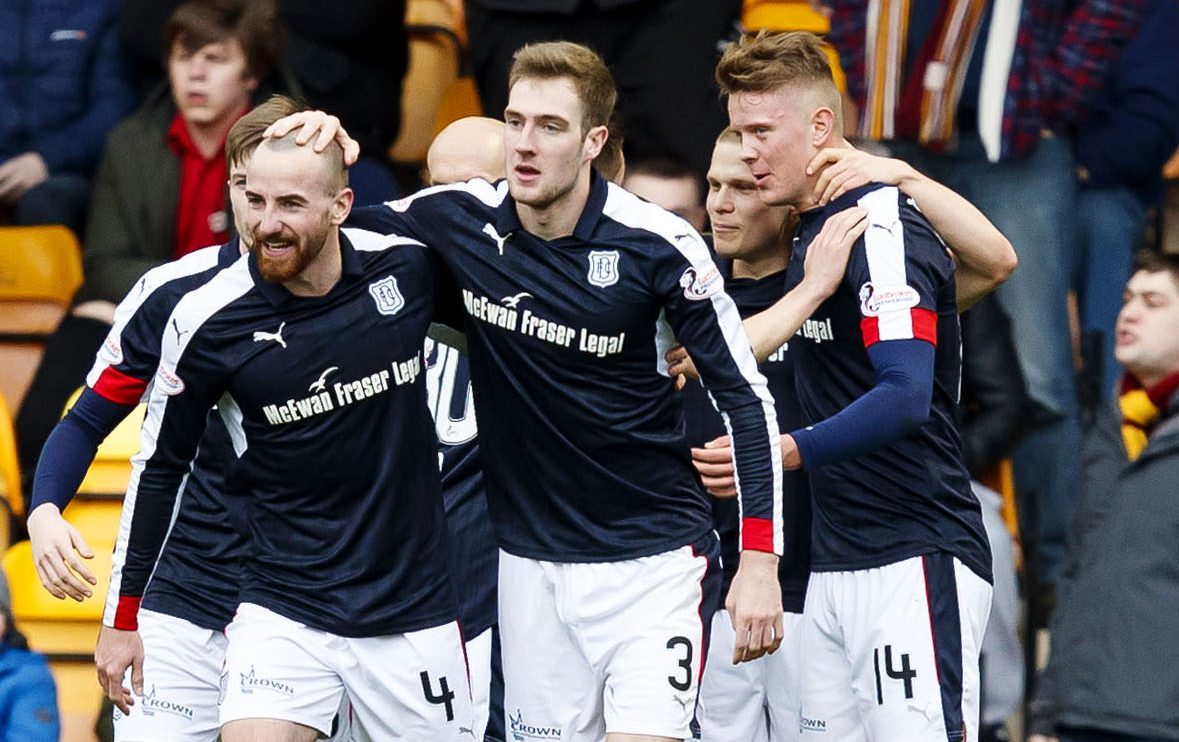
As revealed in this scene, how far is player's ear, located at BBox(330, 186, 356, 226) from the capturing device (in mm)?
6113

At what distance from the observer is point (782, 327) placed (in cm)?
636

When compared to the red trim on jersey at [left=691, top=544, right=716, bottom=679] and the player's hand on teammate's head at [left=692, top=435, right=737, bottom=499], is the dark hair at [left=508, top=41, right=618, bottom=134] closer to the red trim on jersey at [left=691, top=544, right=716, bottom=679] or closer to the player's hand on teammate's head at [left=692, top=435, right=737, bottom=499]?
the player's hand on teammate's head at [left=692, top=435, right=737, bottom=499]

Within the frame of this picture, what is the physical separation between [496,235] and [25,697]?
2.16 meters

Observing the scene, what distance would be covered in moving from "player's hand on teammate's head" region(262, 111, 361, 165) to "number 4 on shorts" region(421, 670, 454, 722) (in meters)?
1.32

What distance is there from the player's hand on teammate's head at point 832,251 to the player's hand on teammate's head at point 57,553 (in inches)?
76.8

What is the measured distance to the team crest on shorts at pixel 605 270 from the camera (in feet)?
20.4

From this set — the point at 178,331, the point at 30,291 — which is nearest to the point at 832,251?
the point at 178,331

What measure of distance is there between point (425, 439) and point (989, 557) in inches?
61.4

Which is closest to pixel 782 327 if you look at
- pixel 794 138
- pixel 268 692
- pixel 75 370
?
pixel 794 138

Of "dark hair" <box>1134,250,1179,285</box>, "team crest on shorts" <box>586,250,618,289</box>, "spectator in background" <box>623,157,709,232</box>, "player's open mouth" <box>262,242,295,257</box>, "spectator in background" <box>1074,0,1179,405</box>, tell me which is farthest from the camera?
"spectator in background" <box>1074,0,1179,405</box>

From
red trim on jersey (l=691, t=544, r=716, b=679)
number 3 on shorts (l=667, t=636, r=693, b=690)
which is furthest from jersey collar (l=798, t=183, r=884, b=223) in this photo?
number 3 on shorts (l=667, t=636, r=693, b=690)

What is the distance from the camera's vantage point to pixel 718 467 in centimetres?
628

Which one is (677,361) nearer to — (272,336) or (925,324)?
(925,324)

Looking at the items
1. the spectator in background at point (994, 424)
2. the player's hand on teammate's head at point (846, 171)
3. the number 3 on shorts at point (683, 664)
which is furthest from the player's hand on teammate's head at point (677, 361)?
the spectator in background at point (994, 424)
